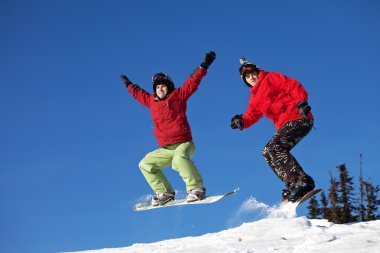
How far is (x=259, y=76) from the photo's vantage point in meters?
8.80

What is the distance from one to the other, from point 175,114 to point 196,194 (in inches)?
64.8

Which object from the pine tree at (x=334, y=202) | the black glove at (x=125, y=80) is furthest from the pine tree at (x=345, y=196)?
the black glove at (x=125, y=80)

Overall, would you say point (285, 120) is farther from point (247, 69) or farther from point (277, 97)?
point (247, 69)

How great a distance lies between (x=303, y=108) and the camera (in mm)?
7949

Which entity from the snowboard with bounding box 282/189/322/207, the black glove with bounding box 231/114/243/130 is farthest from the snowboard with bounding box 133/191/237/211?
the snowboard with bounding box 282/189/322/207

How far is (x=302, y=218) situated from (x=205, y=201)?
2000 mm

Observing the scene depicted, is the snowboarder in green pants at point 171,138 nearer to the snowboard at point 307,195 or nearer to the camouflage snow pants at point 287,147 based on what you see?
the camouflage snow pants at point 287,147

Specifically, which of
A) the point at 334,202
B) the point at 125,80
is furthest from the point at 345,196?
the point at 125,80

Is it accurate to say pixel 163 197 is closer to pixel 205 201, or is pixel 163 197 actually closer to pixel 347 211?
pixel 205 201

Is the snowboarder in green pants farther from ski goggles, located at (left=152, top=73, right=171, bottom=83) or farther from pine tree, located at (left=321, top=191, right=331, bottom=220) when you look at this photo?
pine tree, located at (left=321, top=191, right=331, bottom=220)

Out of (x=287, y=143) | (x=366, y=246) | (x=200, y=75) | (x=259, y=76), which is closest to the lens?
(x=366, y=246)

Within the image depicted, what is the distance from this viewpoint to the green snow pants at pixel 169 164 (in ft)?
30.1

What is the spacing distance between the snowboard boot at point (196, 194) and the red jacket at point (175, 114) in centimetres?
102

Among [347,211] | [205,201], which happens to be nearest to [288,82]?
[205,201]
